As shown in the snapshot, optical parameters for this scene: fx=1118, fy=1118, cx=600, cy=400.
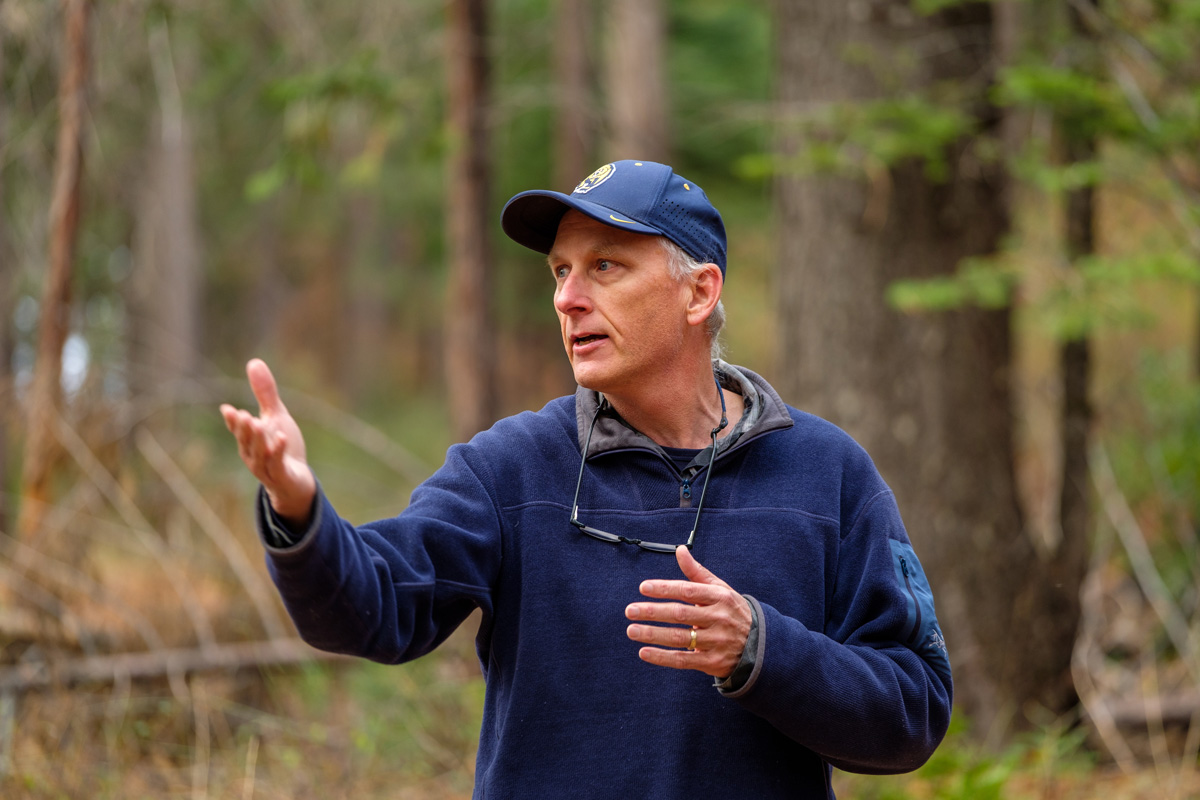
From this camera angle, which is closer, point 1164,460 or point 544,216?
point 544,216

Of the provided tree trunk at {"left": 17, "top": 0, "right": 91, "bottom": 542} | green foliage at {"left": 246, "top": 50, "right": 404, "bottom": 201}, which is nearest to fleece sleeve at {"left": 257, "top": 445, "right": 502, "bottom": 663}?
green foliage at {"left": 246, "top": 50, "right": 404, "bottom": 201}

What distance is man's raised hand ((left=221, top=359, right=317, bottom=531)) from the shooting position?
6.02 ft

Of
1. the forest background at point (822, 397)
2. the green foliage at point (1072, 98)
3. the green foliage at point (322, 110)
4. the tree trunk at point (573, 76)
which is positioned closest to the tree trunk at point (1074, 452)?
the forest background at point (822, 397)

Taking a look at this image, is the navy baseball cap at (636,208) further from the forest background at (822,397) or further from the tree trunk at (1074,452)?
the tree trunk at (1074,452)

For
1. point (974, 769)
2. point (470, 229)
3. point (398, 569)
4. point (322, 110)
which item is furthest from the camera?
point (470, 229)

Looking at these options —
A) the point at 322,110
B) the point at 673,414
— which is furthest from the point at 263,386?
the point at 322,110

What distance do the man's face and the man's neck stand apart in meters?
0.07

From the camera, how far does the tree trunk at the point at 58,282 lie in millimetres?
5867

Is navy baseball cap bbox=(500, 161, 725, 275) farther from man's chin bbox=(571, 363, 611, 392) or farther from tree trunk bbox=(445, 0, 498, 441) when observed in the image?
tree trunk bbox=(445, 0, 498, 441)

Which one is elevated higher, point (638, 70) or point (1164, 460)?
point (638, 70)

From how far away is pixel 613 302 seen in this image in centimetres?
241

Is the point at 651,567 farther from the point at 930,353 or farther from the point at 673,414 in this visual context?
the point at 930,353

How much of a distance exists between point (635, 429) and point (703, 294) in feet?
1.12

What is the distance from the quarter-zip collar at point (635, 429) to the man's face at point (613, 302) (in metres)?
0.08
